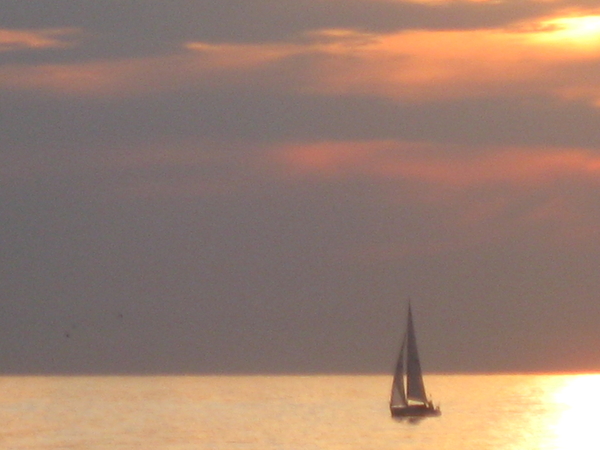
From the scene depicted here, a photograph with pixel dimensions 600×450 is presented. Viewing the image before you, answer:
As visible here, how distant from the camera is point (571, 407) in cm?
17800

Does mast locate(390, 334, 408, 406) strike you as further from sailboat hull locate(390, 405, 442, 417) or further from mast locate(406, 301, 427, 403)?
mast locate(406, 301, 427, 403)

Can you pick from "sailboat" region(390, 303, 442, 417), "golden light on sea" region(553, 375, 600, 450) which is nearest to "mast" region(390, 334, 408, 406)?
"sailboat" region(390, 303, 442, 417)

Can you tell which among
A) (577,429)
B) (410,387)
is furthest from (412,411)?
(577,429)

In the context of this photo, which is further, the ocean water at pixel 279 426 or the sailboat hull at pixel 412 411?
the sailboat hull at pixel 412 411

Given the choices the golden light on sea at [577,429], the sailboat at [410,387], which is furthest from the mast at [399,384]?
the golden light on sea at [577,429]

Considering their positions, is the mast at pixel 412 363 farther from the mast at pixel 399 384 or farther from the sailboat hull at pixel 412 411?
the sailboat hull at pixel 412 411

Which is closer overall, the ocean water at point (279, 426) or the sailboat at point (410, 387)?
the ocean water at point (279, 426)

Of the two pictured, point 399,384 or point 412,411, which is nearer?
point 399,384

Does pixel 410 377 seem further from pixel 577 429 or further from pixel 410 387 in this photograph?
pixel 577 429

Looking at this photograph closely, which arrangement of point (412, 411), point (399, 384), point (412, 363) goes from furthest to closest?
1. point (412, 411)
2. point (412, 363)
3. point (399, 384)

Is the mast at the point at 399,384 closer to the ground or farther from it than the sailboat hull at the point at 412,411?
farther from it

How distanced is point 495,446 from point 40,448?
91.1ft

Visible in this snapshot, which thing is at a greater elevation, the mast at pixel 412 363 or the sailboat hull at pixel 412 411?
the mast at pixel 412 363

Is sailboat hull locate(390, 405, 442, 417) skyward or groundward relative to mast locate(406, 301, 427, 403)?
groundward
